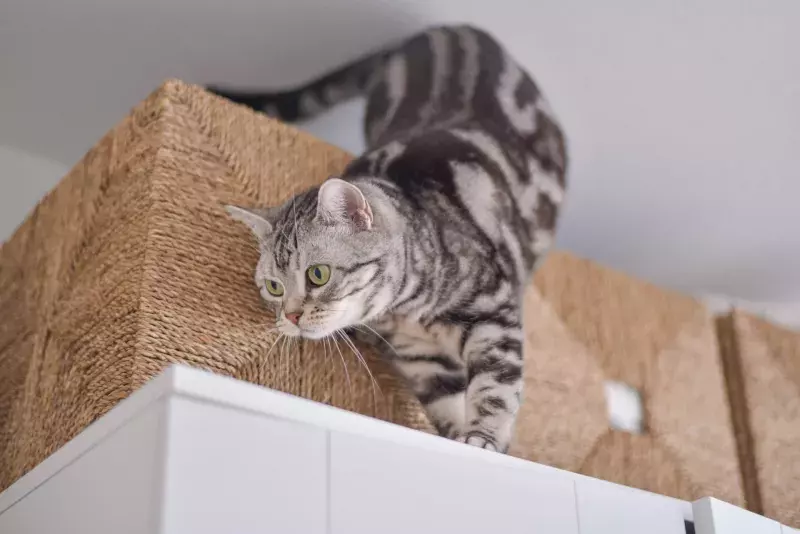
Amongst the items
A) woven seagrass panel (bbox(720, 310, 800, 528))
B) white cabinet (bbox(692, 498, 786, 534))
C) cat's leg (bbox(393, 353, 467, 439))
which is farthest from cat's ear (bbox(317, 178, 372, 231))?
woven seagrass panel (bbox(720, 310, 800, 528))

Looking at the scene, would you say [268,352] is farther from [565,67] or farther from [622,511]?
[565,67]

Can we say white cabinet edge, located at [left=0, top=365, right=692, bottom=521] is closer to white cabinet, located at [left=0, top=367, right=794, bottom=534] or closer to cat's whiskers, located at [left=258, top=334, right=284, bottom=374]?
white cabinet, located at [left=0, top=367, right=794, bottom=534]

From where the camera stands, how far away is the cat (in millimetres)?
1132

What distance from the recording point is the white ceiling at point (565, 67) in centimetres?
150

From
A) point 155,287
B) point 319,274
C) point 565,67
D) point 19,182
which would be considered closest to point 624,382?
point 565,67

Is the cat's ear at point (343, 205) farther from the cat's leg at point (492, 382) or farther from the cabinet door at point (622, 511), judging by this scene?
the cabinet door at point (622, 511)

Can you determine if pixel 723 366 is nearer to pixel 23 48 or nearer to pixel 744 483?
pixel 744 483

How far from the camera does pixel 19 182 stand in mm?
1720

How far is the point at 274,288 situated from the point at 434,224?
0.28m

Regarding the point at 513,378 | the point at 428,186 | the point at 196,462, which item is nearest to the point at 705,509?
the point at 513,378

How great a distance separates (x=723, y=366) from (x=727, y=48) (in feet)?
2.31

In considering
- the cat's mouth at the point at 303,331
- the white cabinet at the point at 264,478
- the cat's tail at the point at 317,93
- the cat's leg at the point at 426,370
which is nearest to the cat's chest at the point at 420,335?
the cat's leg at the point at 426,370

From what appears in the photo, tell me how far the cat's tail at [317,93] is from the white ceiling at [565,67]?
41 millimetres

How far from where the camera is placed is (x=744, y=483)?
1.75 m
